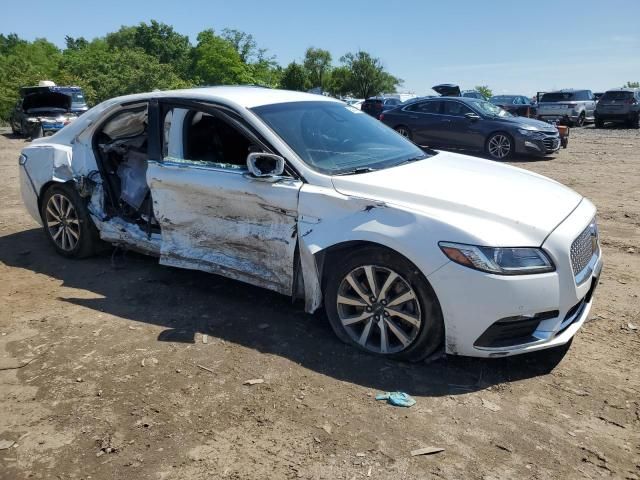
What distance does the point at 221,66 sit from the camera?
5256 cm

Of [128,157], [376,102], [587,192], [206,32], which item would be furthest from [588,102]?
[206,32]

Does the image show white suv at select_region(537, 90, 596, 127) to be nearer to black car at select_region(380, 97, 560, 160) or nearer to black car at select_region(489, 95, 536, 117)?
black car at select_region(489, 95, 536, 117)

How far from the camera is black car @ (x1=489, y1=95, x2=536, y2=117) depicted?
2417 centimetres

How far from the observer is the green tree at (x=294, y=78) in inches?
2520

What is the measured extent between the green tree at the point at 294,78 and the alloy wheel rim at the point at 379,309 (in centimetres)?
6293

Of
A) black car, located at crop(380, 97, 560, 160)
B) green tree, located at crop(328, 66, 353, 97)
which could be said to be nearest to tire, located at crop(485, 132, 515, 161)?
black car, located at crop(380, 97, 560, 160)

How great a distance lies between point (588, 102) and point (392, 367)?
26461mm

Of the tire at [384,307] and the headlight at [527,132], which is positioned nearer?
the tire at [384,307]

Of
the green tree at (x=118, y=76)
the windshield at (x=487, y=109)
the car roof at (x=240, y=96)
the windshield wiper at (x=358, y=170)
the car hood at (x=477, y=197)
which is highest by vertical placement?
the green tree at (x=118, y=76)

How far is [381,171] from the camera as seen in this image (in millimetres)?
3873

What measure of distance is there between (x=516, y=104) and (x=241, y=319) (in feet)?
80.1

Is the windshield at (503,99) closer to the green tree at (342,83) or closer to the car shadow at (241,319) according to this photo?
the car shadow at (241,319)

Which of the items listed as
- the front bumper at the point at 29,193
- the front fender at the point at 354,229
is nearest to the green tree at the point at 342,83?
the front bumper at the point at 29,193

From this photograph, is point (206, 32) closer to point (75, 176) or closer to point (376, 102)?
point (376, 102)
